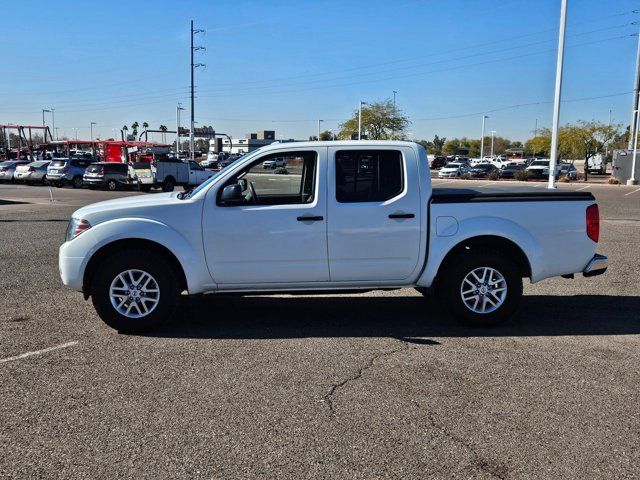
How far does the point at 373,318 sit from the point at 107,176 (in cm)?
2925

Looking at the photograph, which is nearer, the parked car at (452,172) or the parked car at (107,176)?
the parked car at (107,176)

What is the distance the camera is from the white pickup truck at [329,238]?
6.04 m

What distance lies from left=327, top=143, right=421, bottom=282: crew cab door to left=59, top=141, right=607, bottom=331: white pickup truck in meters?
0.01

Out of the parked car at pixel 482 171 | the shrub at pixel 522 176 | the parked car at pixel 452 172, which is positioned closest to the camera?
the shrub at pixel 522 176

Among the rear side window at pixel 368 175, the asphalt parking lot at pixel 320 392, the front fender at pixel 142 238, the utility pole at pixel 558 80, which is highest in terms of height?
the utility pole at pixel 558 80

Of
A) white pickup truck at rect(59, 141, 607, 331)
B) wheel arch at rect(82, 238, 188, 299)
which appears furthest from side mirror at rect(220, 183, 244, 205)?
wheel arch at rect(82, 238, 188, 299)

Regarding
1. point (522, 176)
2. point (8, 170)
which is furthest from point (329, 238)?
point (522, 176)

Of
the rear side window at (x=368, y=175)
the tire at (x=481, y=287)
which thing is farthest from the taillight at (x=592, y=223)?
the rear side window at (x=368, y=175)

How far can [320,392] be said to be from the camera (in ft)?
15.3

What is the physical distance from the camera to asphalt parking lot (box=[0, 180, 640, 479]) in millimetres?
3631

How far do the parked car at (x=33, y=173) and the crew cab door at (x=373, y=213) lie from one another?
117ft

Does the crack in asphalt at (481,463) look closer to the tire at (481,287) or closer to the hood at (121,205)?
the tire at (481,287)

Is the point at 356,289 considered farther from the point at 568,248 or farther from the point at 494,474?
the point at 494,474

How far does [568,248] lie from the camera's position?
21.1 feet
